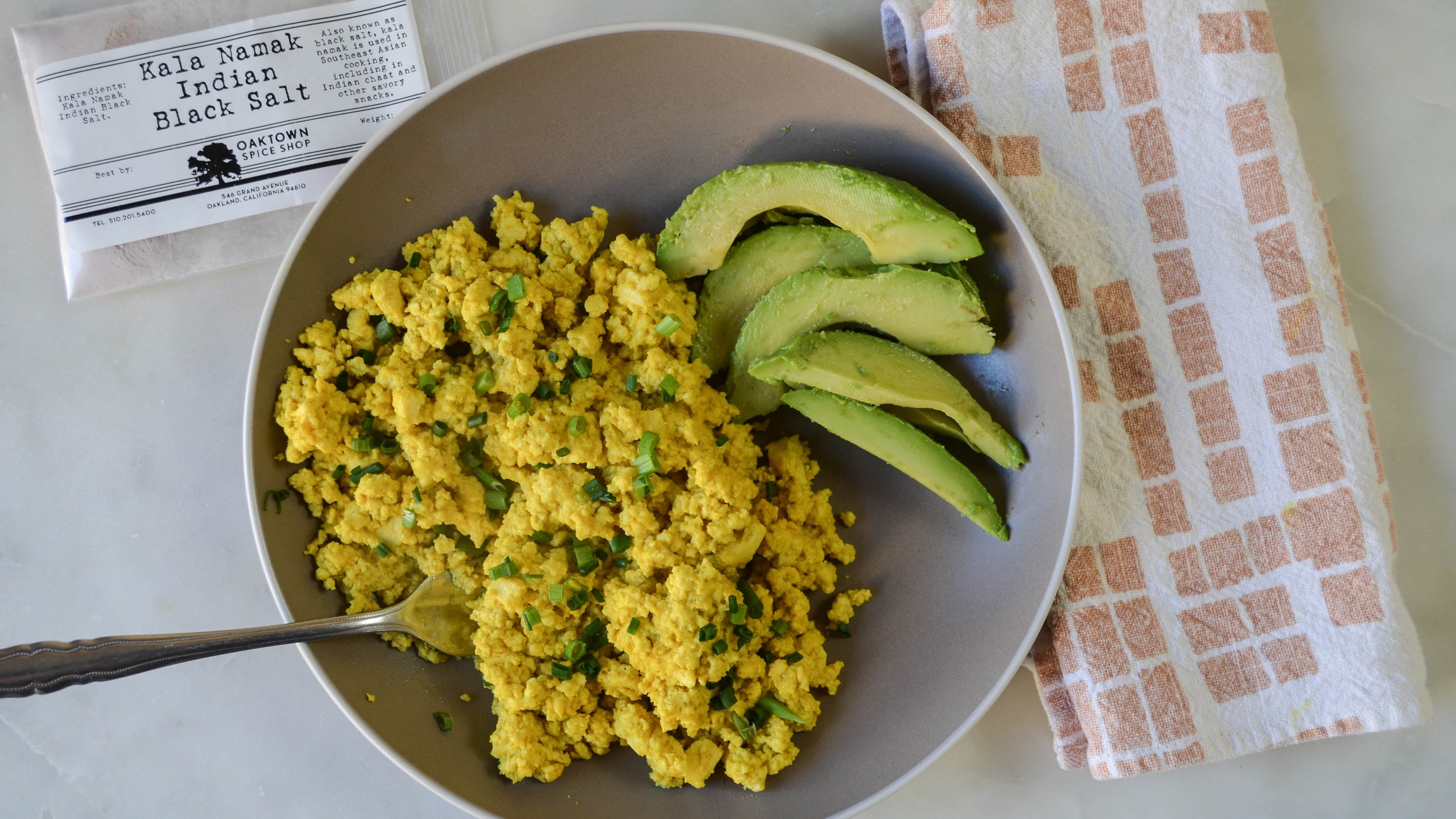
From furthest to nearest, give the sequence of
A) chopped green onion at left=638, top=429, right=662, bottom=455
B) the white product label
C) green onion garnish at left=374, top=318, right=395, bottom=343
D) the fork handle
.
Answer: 1. the white product label
2. green onion garnish at left=374, top=318, right=395, bottom=343
3. chopped green onion at left=638, top=429, right=662, bottom=455
4. the fork handle

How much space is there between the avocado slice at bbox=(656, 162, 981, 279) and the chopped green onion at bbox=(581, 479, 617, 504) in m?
0.40

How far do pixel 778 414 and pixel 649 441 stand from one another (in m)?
0.35

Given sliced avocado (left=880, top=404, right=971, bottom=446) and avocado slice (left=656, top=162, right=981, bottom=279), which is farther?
sliced avocado (left=880, top=404, right=971, bottom=446)

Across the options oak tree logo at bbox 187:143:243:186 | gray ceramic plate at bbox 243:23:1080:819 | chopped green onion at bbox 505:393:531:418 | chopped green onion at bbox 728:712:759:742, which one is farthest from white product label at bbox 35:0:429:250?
chopped green onion at bbox 728:712:759:742

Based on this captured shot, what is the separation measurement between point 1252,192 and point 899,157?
70cm

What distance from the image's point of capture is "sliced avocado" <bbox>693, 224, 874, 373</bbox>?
62.6 inches

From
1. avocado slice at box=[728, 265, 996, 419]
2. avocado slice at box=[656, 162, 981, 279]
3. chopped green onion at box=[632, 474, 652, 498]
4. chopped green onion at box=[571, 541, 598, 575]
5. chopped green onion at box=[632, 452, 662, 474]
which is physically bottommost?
chopped green onion at box=[571, 541, 598, 575]

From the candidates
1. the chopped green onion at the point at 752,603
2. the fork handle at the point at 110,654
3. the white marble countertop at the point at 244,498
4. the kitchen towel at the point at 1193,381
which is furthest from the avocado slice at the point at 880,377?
the fork handle at the point at 110,654

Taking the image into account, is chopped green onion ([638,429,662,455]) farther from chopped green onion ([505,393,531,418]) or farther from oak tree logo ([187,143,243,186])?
oak tree logo ([187,143,243,186])

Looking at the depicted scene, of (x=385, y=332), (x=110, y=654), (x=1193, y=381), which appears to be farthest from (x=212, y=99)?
(x=1193, y=381)

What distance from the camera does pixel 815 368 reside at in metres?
1.49

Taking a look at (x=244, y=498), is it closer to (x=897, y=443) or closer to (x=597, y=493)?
(x=597, y=493)

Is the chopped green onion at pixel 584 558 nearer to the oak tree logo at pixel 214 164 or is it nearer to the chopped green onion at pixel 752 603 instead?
the chopped green onion at pixel 752 603

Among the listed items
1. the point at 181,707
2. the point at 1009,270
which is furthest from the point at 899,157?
the point at 181,707
